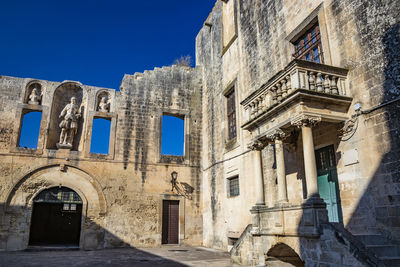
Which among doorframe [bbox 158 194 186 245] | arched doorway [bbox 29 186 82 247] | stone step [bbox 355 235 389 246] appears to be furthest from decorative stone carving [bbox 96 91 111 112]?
stone step [bbox 355 235 389 246]

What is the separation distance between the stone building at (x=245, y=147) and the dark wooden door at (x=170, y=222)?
0.06 m

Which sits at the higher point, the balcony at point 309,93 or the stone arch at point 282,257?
the balcony at point 309,93

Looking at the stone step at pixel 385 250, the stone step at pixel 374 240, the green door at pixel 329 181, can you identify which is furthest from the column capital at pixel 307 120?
the stone step at pixel 385 250

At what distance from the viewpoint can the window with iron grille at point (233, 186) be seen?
39.2 feet

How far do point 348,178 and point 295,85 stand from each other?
7.65 feet

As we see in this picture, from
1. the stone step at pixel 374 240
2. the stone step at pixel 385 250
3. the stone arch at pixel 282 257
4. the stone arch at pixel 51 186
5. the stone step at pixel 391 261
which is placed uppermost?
the stone arch at pixel 51 186

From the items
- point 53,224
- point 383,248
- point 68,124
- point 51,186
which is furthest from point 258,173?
point 53,224

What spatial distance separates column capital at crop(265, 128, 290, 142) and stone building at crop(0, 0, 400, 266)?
0.10ft

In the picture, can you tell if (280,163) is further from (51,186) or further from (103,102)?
(103,102)

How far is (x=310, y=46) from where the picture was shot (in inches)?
352

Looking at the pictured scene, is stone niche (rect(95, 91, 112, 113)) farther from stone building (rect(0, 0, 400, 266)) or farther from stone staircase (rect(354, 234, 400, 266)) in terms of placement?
stone staircase (rect(354, 234, 400, 266))

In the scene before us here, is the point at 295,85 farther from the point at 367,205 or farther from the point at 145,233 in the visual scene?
the point at 145,233

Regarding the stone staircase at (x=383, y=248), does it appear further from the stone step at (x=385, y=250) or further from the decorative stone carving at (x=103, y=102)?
the decorative stone carving at (x=103, y=102)

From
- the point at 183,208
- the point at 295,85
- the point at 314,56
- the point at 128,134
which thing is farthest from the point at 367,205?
the point at 128,134
